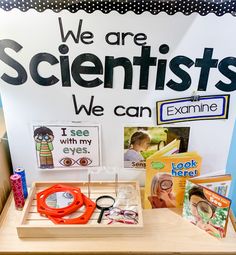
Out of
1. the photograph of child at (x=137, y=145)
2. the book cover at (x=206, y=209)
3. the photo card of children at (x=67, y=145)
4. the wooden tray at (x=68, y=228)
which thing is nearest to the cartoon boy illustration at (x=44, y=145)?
the photo card of children at (x=67, y=145)

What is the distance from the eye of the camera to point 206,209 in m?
0.97

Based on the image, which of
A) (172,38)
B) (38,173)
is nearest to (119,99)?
(172,38)

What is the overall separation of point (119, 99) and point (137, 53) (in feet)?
0.53

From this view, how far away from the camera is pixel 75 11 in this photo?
2.89ft

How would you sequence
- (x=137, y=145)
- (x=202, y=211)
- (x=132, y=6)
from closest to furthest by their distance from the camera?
(x=132, y=6) < (x=202, y=211) < (x=137, y=145)

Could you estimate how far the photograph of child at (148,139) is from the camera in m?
1.06

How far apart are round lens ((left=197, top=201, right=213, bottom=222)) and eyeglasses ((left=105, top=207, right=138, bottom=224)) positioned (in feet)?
0.67

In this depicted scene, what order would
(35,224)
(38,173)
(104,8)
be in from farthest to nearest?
(38,173) < (35,224) < (104,8)

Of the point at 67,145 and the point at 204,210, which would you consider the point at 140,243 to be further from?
the point at 67,145

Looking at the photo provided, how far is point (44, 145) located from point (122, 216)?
0.37 m

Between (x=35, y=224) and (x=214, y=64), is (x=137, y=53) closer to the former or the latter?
(x=214, y=64)

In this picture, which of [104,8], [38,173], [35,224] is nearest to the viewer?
[104,8]

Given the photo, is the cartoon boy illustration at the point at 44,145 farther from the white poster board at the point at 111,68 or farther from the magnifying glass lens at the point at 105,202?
the magnifying glass lens at the point at 105,202

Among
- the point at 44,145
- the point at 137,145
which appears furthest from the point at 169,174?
Result: the point at 44,145
